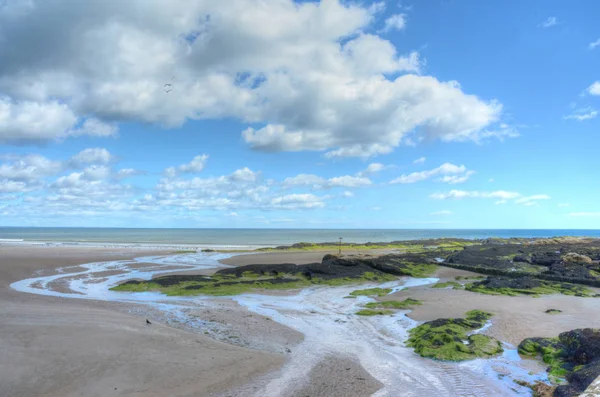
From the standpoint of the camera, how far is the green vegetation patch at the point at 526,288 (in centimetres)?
2233

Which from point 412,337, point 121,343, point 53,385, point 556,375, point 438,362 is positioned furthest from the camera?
point 412,337

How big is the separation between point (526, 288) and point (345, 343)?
16.5 metres

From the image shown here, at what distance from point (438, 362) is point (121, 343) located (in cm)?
952

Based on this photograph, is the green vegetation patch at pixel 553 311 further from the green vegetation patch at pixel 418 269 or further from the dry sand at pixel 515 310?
the green vegetation patch at pixel 418 269

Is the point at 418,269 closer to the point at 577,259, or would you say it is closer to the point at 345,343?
the point at 577,259

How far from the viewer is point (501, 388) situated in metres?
8.90

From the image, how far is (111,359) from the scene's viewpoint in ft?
34.5

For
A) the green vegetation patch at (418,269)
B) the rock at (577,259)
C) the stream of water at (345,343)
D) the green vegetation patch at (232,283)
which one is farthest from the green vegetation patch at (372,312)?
the rock at (577,259)

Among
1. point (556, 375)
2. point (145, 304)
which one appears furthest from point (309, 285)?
point (556, 375)

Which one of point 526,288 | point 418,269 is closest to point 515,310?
point 526,288

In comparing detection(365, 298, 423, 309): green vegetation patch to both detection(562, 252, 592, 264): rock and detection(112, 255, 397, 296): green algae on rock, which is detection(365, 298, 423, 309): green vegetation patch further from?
detection(562, 252, 592, 264): rock

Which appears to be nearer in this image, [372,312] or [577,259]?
[372,312]

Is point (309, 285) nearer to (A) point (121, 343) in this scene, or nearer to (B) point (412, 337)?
(B) point (412, 337)

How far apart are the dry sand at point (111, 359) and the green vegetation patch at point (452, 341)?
14.9ft
